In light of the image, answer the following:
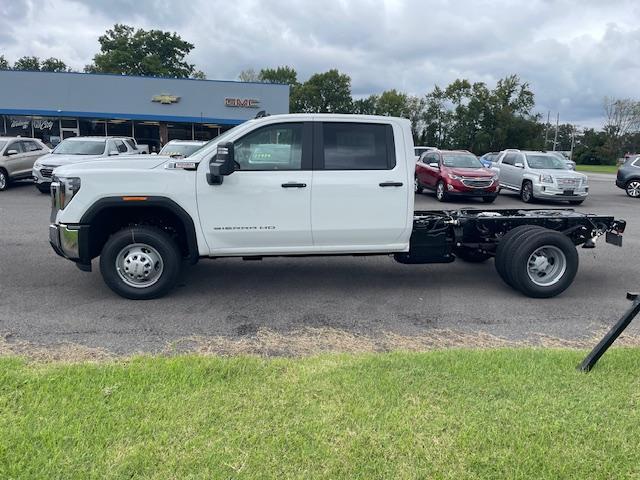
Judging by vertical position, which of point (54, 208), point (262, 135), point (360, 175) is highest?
A: point (262, 135)

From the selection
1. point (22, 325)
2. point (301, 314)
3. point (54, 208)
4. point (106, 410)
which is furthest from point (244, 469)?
point (54, 208)

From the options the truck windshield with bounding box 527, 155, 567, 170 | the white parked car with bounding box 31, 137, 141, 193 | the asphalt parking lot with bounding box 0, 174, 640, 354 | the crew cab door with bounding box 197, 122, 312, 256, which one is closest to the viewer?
the asphalt parking lot with bounding box 0, 174, 640, 354

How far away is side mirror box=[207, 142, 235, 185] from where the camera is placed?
543cm

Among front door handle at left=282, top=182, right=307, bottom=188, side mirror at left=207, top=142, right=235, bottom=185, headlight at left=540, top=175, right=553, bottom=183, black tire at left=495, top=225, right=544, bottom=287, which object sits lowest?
black tire at left=495, top=225, right=544, bottom=287

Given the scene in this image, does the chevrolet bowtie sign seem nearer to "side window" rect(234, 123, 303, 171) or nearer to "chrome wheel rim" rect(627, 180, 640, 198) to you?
"chrome wheel rim" rect(627, 180, 640, 198)

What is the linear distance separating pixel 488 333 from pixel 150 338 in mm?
3221

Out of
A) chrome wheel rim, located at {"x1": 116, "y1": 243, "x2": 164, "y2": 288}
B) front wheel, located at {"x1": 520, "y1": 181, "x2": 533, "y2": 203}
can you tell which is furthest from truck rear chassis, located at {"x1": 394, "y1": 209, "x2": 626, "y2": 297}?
front wheel, located at {"x1": 520, "y1": 181, "x2": 533, "y2": 203}

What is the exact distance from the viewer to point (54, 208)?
590 cm

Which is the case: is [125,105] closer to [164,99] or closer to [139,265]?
[164,99]

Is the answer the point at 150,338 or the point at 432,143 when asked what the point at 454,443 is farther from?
the point at 432,143

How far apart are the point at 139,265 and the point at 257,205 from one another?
149cm

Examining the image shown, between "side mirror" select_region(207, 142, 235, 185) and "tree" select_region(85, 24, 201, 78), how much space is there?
70.2m

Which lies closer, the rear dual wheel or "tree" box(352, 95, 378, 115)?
the rear dual wheel

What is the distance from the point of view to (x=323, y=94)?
277 ft
